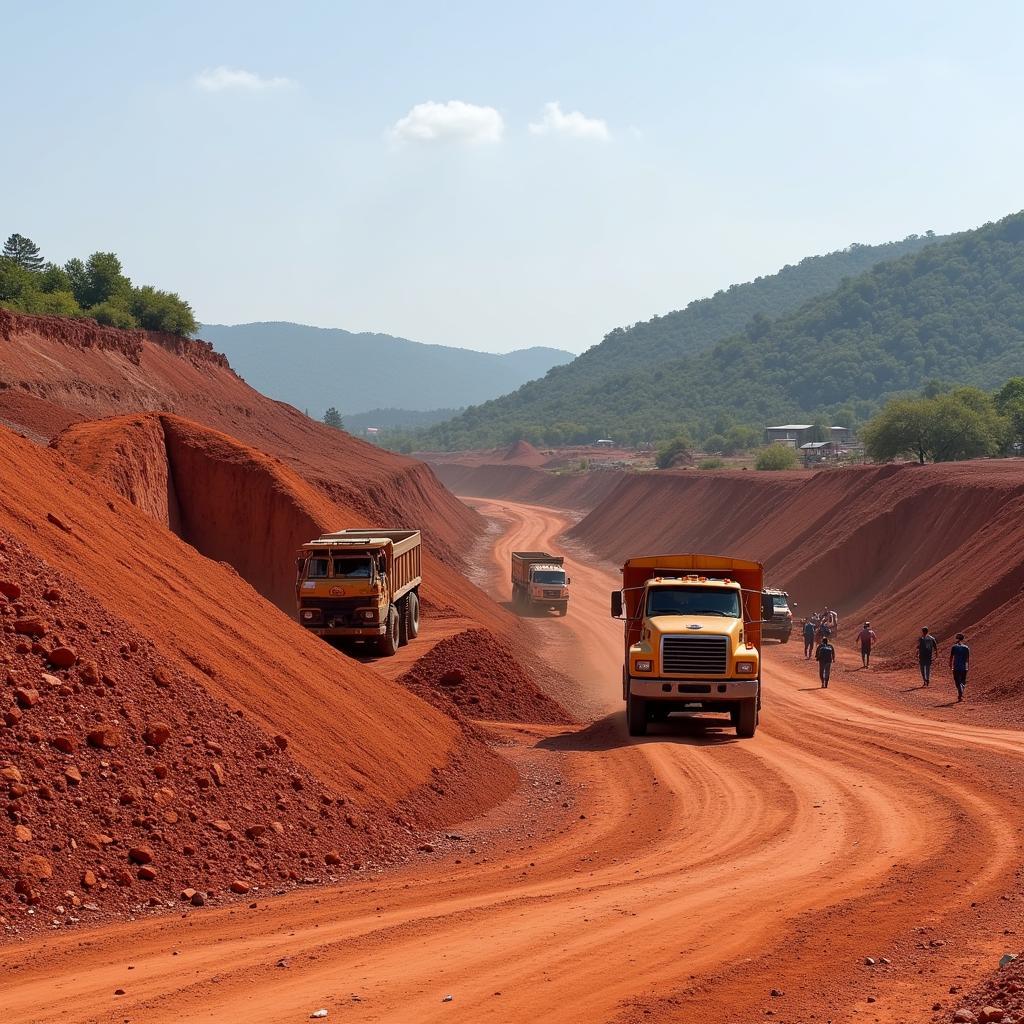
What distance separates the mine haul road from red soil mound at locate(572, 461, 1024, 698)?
14530 millimetres

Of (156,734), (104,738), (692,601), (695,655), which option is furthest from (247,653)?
(692,601)

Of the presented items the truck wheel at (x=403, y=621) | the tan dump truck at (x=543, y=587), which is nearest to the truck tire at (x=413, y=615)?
the truck wheel at (x=403, y=621)

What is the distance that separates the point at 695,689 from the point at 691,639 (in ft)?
2.97

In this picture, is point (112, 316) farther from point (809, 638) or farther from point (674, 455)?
point (674, 455)

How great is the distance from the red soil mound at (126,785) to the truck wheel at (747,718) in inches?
361

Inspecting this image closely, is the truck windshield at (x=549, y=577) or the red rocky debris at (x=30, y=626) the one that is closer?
the red rocky debris at (x=30, y=626)

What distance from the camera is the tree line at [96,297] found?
79875 mm

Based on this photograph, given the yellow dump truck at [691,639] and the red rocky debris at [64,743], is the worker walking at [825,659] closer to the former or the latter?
the yellow dump truck at [691,639]

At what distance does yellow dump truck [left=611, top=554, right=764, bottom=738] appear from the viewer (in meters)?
Result: 21.5

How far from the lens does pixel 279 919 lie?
11.1m

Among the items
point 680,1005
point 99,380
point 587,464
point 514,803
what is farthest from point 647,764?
point 587,464

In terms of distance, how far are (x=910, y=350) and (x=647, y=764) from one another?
7319 inches

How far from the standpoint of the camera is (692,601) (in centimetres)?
2262

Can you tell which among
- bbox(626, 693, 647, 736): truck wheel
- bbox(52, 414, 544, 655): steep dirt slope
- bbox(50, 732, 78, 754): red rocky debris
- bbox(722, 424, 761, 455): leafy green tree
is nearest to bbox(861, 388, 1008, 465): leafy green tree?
bbox(52, 414, 544, 655): steep dirt slope
